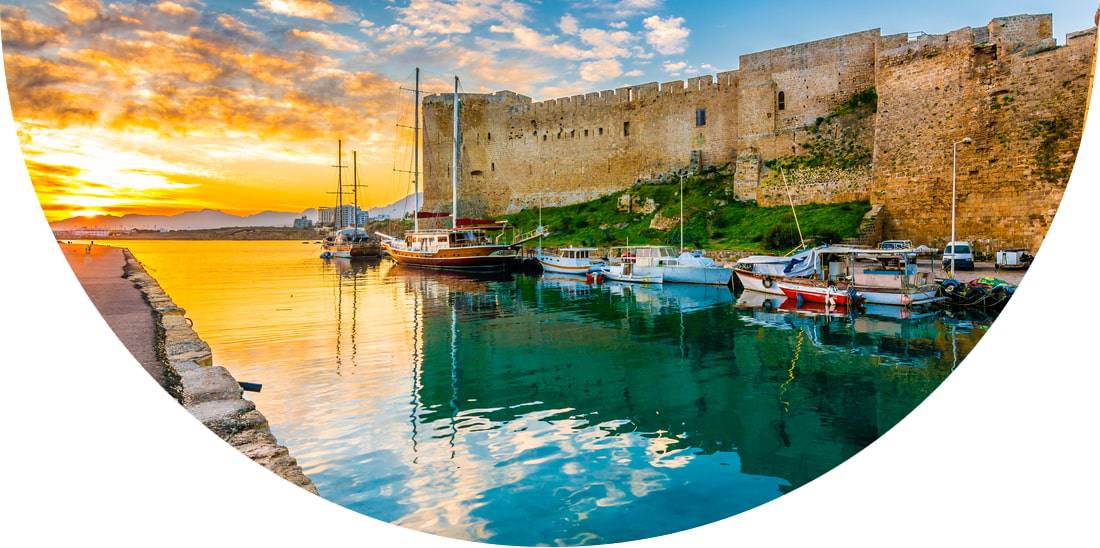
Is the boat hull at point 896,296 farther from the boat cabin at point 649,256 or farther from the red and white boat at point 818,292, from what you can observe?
the boat cabin at point 649,256

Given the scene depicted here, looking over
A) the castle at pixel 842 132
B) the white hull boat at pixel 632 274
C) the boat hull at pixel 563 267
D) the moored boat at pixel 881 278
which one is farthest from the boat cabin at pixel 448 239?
the moored boat at pixel 881 278

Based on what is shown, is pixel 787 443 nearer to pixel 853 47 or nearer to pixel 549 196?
pixel 853 47

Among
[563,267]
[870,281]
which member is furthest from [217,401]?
[563,267]

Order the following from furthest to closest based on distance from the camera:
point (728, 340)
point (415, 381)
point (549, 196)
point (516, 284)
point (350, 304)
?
1. point (549, 196)
2. point (516, 284)
3. point (350, 304)
4. point (728, 340)
5. point (415, 381)

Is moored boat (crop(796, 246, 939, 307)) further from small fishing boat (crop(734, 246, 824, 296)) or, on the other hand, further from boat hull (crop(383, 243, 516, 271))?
boat hull (crop(383, 243, 516, 271))

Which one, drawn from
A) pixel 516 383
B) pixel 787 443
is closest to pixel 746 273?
pixel 516 383

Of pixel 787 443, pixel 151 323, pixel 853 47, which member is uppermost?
pixel 853 47

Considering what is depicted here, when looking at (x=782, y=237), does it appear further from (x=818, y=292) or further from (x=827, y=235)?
(x=818, y=292)
